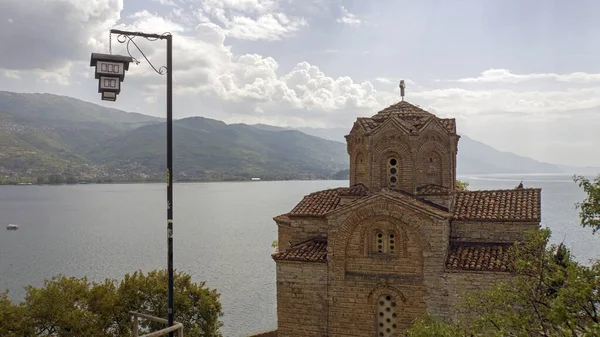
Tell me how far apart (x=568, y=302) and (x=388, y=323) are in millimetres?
9389

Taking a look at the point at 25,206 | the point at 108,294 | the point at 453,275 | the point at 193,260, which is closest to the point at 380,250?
the point at 453,275

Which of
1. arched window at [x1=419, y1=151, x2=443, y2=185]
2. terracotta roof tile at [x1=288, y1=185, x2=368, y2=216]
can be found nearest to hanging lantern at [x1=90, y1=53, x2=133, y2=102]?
terracotta roof tile at [x1=288, y1=185, x2=368, y2=216]

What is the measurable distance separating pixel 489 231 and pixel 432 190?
273cm

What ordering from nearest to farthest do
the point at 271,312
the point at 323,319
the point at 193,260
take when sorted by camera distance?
the point at 323,319 < the point at 271,312 < the point at 193,260

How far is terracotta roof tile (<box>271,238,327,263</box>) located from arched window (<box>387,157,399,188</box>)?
154 inches

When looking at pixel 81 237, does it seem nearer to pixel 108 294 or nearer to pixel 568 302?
pixel 108 294

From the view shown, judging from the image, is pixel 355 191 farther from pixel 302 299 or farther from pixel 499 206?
pixel 499 206

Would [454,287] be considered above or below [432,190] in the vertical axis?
below

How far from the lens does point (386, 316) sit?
1634 cm

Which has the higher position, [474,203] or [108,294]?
[474,203]

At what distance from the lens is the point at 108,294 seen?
60.8 feet

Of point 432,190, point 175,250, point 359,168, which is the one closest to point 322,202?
point 359,168

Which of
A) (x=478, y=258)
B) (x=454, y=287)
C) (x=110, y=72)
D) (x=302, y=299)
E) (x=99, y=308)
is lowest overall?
(x=99, y=308)

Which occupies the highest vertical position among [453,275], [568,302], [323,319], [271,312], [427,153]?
[427,153]
